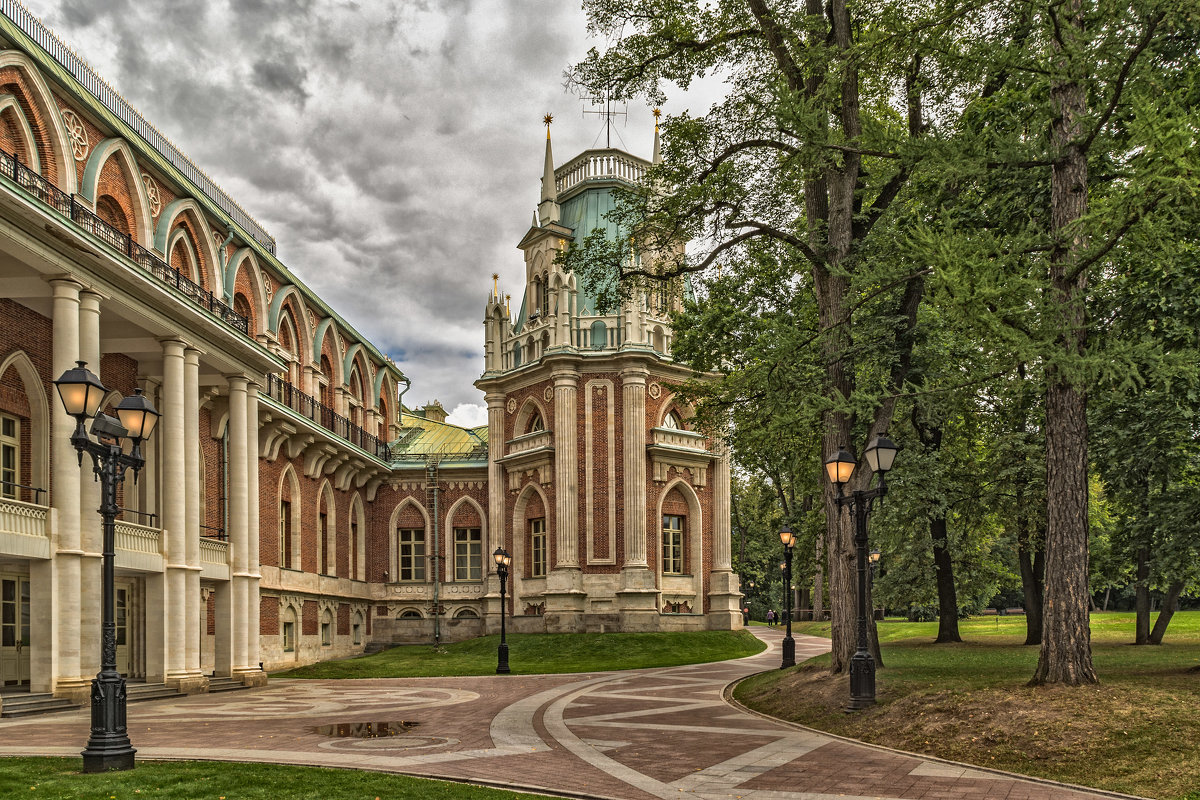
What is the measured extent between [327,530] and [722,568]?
15.8 metres

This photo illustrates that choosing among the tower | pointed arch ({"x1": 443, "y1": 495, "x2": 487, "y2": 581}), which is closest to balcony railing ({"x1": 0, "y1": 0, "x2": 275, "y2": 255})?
the tower

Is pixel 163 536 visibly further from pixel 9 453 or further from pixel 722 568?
pixel 722 568

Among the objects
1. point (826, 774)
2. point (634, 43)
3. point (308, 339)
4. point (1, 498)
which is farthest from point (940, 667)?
point (308, 339)

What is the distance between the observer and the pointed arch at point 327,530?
38750mm

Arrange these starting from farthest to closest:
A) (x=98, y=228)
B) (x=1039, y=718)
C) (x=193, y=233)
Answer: (x=193, y=233)
(x=98, y=228)
(x=1039, y=718)

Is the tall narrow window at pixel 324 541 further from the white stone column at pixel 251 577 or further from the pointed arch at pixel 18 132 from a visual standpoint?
the pointed arch at pixel 18 132

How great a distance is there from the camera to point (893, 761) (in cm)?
1156

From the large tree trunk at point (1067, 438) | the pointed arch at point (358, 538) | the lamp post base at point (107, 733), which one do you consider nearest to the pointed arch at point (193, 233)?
the pointed arch at point (358, 538)

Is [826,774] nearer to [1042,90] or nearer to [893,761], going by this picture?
[893,761]

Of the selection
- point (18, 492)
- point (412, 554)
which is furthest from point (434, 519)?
point (18, 492)

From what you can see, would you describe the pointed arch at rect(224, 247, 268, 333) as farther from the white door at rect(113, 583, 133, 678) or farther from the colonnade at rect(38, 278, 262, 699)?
the white door at rect(113, 583, 133, 678)

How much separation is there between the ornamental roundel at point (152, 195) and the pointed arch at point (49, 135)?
375 cm

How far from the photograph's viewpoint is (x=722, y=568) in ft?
133

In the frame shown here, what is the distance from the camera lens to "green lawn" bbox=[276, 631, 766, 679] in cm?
2998
